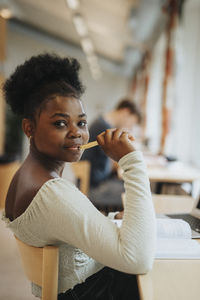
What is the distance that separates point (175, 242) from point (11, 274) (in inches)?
67.0

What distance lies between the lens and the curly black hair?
3.10 feet

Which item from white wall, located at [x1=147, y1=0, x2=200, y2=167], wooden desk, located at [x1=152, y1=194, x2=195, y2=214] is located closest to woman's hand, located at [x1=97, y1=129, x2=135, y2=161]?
wooden desk, located at [x1=152, y1=194, x2=195, y2=214]

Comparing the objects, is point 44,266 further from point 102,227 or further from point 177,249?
point 177,249

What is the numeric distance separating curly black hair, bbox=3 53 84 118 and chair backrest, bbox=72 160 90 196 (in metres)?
1.72

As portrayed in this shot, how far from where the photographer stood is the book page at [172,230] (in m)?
1.08

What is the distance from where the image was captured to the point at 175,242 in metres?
1.04

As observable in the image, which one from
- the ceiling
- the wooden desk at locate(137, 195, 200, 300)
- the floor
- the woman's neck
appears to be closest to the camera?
the wooden desk at locate(137, 195, 200, 300)

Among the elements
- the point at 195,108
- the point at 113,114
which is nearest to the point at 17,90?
the point at 113,114

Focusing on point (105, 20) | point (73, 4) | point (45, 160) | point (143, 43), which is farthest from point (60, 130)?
point (143, 43)

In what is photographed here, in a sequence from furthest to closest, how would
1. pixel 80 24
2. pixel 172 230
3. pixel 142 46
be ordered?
pixel 142 46 < pixel 80 24 < pixel 172 230

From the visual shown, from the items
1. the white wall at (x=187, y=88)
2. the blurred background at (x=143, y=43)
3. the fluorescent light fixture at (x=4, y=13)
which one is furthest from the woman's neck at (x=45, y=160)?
the white wall at (x=187, y=88)

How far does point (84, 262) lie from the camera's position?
0.94 metres

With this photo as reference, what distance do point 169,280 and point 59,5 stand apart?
5.84 metres

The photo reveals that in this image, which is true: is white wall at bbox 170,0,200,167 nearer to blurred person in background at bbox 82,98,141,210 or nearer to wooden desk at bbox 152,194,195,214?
blurred person in background at bbox 82,98,141,210
